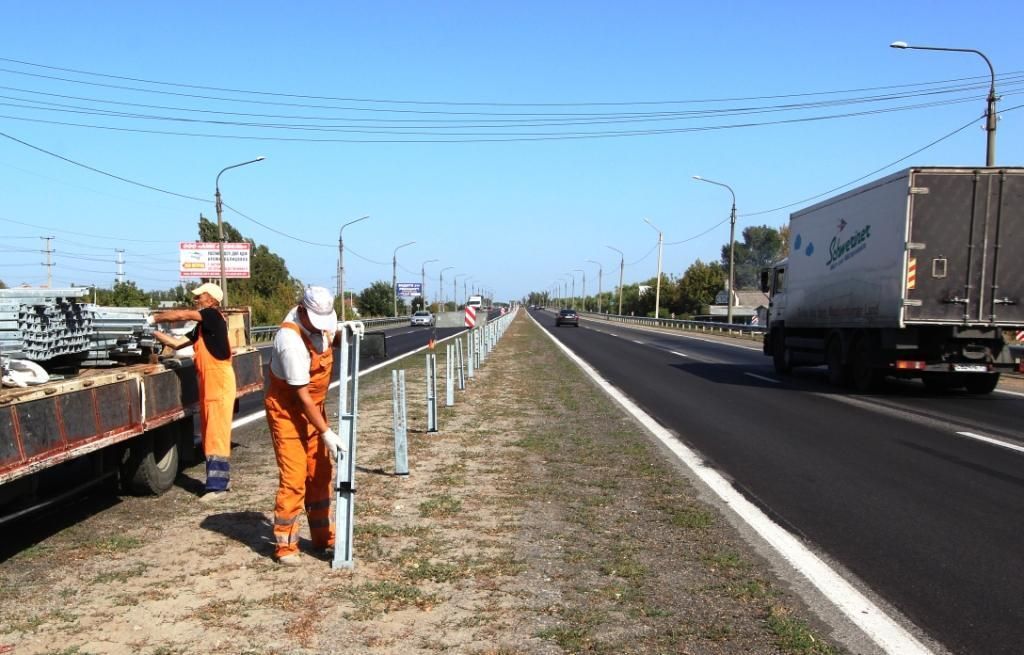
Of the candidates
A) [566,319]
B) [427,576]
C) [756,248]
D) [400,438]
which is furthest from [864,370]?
[756,248]

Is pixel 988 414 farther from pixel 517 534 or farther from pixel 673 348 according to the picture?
pixel 673 348

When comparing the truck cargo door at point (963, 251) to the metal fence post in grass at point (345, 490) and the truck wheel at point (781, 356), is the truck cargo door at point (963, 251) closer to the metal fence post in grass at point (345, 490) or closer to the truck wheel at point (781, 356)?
the truck wheel at point (781, 356)

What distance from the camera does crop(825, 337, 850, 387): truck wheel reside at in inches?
649

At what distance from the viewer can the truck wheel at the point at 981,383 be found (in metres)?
15.0

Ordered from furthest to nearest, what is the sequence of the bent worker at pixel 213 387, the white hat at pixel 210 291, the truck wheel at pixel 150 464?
the white hat at pixel 210 291, the bent worker at pixel 213 387, the truck wheel at pixel 150 464

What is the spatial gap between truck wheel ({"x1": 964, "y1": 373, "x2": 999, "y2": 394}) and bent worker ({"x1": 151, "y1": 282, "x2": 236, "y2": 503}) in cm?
1358

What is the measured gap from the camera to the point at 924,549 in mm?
5449

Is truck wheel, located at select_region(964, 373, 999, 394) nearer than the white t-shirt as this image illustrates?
No

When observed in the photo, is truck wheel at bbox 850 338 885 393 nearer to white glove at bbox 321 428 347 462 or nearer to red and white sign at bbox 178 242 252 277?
white glove at bbox 321 428 347 462

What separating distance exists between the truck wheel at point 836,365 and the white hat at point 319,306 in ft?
45.2

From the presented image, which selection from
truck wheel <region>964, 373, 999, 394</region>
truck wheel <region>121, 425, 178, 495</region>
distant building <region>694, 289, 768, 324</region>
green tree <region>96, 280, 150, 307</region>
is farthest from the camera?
distant building <region>694, 289, 768, 324</region>

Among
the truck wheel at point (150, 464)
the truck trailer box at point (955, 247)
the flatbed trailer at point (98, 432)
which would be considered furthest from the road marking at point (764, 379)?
the truck wheel at point (150, 464)

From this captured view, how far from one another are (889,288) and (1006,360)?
233 centimetres

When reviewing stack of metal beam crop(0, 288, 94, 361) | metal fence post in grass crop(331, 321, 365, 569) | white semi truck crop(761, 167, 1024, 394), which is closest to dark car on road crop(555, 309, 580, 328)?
white semi truck crop(761, 167, 1024, 394)
